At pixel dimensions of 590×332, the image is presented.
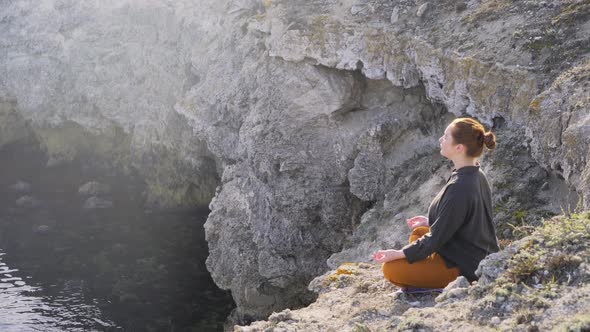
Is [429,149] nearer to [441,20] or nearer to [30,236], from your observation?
[441,20]

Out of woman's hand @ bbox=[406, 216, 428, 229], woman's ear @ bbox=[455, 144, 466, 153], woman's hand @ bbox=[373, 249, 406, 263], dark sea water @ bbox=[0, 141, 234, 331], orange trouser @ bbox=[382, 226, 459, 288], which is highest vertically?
woman's ear @ bbox=[455, 144, 466, 153]

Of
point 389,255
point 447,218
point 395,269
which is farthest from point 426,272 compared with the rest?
point 447,218

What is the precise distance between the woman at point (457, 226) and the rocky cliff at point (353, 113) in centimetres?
236

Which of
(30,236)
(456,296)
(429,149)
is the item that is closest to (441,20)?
(429,149)

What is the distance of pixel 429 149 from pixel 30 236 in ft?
77.6

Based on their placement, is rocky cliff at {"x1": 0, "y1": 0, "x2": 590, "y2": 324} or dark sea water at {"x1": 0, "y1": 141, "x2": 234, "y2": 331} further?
dark sea water at {"x1": 0, "y1": 141, "x2": 234, "y2": 331}

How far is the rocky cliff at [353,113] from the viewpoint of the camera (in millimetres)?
12172

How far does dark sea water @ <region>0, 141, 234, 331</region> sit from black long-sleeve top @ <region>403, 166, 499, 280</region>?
1679 centimetres

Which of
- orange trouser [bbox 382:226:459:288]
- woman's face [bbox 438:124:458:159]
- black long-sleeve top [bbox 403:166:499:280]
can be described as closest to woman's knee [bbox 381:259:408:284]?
orange trouser [bbox 382:226:459:288]

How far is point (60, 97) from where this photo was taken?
3847 centimetres

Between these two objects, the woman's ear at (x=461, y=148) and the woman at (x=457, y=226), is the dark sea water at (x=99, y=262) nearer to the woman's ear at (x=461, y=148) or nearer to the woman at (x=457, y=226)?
the woman at (x=457, y=226)

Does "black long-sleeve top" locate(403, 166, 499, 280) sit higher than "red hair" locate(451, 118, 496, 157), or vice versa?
"red hair" locate(451, 118, 496, 157)

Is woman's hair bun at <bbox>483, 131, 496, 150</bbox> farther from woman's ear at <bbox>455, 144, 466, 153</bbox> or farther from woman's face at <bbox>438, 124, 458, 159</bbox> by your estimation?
woman's face at <bbox>438, 124, 458, 159</bbox>

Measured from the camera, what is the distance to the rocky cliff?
39.9 feet
